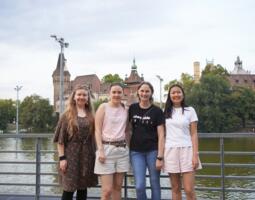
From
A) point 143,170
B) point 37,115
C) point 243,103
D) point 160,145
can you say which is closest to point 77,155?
point 143,170

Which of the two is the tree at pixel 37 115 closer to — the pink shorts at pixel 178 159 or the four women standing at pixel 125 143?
the four women standing at pixel 125 143

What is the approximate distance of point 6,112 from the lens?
85.9m

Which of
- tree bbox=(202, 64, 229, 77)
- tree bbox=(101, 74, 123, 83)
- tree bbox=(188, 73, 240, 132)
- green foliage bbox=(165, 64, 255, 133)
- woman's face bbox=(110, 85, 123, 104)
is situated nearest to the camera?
woman's face bbox=(110, 85, 123, 104)

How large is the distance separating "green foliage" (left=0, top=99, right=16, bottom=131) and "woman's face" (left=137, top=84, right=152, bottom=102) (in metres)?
76.8

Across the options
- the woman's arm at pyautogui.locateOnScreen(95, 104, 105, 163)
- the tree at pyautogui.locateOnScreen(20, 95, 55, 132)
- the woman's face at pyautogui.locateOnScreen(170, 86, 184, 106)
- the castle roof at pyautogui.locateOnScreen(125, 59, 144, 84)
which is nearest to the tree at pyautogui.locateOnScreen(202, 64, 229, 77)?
the castle roof at pyautogui.locateOnScreen(125, 59, 144, 84)

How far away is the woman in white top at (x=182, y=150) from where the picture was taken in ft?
14.8

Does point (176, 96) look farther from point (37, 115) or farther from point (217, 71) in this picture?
point (37, 115)

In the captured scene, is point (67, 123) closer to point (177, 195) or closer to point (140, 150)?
point (140, 150)

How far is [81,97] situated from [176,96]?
3.54ft

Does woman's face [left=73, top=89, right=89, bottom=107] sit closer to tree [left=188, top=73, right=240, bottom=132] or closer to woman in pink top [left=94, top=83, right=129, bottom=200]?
woman in pink top [left=94, top=83, right=129, bottom=200]

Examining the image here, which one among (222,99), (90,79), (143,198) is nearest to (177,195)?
(143,198)

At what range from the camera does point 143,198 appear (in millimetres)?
4676

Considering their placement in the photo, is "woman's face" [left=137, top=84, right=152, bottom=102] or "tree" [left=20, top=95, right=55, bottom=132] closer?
"woman's face" [left=137, top=84, right=152, bottom=102]

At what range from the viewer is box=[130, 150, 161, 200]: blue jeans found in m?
4.59
